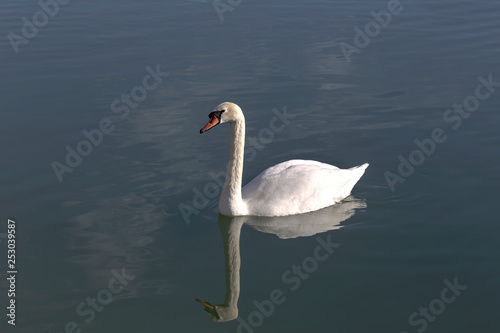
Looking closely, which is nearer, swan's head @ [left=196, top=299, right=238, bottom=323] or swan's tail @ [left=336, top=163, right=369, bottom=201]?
swan's head @ [left=196, top=299, right=238, bottom=323]

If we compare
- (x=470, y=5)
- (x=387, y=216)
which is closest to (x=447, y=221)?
(x=387, y=216)

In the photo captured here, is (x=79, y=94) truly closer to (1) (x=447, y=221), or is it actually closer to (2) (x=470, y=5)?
(1) (x=447, y=221)

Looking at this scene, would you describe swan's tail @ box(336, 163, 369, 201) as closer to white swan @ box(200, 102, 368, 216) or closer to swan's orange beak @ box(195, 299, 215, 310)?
white swan @ box(200, 102, 368, 216)

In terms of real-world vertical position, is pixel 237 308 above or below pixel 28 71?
below

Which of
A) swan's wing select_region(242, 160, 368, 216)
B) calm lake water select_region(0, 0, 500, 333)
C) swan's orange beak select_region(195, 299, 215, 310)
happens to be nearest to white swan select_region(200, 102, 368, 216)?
swan's wing select_region(242, 160, 368, 216)

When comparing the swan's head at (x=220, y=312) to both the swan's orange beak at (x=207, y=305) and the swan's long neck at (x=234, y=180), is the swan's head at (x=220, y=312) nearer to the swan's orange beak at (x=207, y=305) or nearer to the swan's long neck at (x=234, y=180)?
the swan's orange beak at (x=207, y=305)

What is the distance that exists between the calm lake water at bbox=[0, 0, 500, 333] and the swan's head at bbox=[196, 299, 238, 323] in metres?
0.08

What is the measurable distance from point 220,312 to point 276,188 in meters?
2.53

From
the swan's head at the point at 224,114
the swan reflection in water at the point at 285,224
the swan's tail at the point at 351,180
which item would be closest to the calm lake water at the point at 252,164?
the swan reflection in water at the point at 285,224

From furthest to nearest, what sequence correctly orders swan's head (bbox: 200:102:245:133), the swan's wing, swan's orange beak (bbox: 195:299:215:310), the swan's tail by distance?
the swan's tail
the swan's wing
swan's head (bbox: 200:102:245:133)
swan's orange beak (bbox: 195:299:215:310)

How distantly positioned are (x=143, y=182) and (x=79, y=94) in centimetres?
439

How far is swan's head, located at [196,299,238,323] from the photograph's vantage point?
330 inches

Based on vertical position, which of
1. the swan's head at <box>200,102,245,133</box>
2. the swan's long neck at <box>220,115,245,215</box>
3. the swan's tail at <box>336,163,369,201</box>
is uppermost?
the swan's head at <box>200,102,245,133</box>

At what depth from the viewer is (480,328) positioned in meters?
8.07
